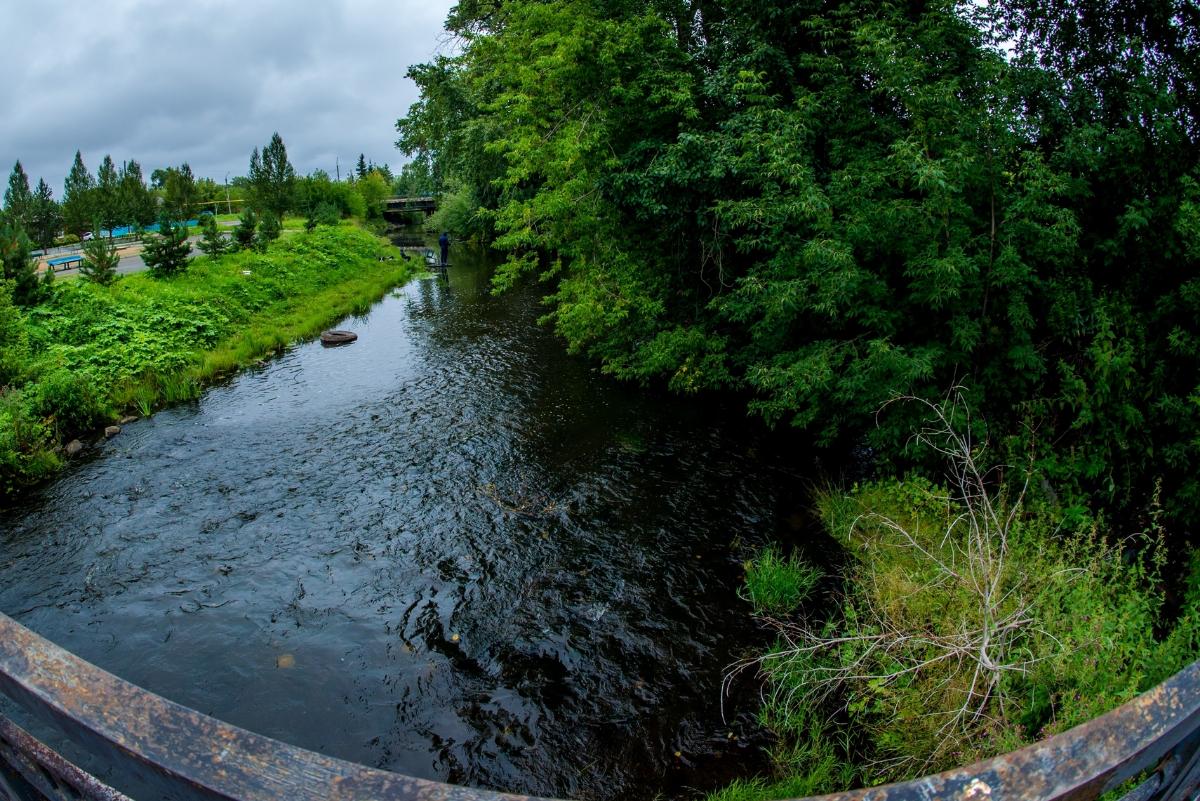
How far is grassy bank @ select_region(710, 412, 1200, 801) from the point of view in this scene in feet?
15.3

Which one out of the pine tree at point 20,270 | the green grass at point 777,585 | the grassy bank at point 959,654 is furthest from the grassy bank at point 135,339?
the grassy bank at point 959,654

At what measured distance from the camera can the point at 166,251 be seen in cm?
2092

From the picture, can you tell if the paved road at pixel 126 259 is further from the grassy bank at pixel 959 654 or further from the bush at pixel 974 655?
the bush at pixel 974 655

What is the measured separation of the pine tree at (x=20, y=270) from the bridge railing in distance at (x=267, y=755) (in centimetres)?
1848

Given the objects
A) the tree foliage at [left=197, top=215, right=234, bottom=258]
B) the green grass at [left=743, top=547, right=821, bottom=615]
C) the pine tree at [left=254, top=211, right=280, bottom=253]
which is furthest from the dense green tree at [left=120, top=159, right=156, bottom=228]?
the green grass at [left=743, top=547, right=821, bottom=615]

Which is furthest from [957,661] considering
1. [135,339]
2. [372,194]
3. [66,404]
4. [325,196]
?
[372,194]

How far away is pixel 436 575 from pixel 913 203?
8119mm

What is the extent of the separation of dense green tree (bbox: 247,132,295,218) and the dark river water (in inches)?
1515

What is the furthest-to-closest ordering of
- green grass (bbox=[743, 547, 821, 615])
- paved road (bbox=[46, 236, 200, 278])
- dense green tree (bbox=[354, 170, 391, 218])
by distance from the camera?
dense green tree (bbox=[354, 170, 391, 218]) → paved road (bbox=[46, 236, 200, 278]) → green grass (bbox=[743, 547, 821, 615])

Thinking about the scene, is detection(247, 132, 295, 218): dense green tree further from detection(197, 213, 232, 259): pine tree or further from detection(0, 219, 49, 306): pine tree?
detection(0, 219, 49, 306): pine tree

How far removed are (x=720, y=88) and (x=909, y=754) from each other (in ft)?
35.2

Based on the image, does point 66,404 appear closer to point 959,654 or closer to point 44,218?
point 959,654

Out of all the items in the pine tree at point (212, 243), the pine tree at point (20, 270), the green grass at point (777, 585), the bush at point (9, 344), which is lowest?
the green grass at point (777, 585)

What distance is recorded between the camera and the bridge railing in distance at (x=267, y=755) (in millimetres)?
1071
